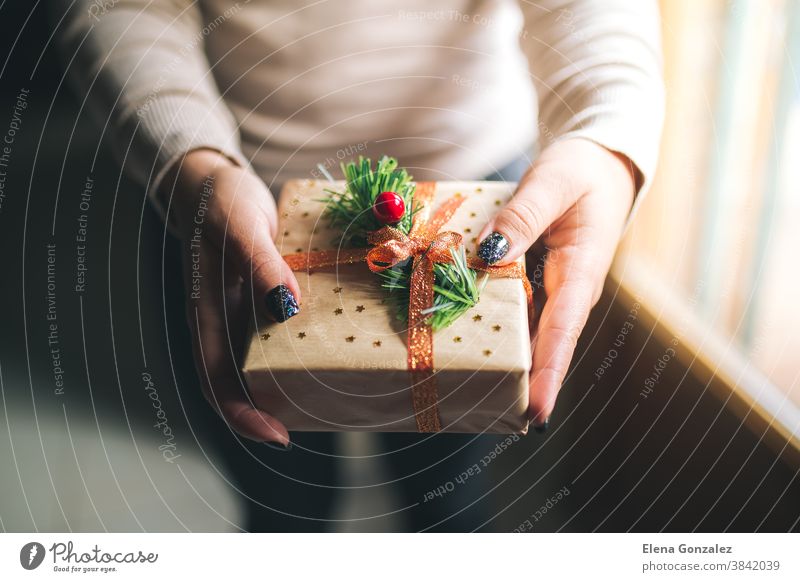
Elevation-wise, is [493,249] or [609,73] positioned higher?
[609,73]

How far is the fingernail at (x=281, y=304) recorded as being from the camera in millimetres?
356

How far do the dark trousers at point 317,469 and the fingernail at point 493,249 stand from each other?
11cm

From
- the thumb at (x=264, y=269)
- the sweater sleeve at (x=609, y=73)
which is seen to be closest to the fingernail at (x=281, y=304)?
the thumb at (x=264, y=269)

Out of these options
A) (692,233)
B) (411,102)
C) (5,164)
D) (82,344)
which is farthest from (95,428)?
(692,233)

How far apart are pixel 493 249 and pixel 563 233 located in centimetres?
7

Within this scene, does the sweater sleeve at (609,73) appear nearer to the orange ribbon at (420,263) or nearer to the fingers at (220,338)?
the orange ribbon at (420,263)

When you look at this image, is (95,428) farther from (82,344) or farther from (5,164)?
(5,164)

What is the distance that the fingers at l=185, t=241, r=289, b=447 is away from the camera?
0.40 metres

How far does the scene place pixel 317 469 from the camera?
462 mm

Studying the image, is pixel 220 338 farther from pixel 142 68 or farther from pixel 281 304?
pixel 142 68

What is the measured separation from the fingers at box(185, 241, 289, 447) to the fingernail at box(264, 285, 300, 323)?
0.05 meters

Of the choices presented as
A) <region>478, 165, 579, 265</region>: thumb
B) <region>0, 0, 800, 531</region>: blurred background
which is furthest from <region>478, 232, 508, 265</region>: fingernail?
<region>0, 0, 800, 531</region>: blurred background

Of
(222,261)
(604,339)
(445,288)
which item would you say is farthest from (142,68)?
(604,339)

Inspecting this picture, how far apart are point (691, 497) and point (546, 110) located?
28 centimetres
